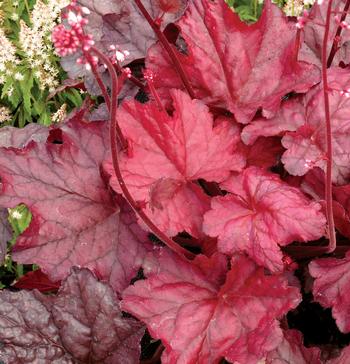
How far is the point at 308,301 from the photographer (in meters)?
1.28

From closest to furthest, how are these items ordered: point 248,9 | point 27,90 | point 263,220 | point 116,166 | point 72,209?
point 116,166, point 263,220, point 72,209, point 27,90, point 248,9

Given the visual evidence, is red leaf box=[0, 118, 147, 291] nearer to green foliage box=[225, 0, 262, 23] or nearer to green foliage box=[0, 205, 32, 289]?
green foliage box=[0, 205, 32, 289]

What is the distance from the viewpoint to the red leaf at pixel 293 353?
1.05 meters

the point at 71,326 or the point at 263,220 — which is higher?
the point at 263,220

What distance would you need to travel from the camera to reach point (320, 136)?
116 centimetres

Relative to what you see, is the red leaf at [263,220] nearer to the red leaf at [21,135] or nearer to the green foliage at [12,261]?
the red leaf at [21,135]

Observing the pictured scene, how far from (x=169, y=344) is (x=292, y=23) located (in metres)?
0.66

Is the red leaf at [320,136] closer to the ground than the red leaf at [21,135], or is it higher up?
higher up

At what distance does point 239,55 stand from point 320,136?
0.22m

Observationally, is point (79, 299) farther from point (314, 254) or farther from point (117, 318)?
point (314, 254)

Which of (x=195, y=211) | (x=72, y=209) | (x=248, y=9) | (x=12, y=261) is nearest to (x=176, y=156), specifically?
(x=195, y=211)

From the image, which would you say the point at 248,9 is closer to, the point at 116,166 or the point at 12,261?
the point at 12,261

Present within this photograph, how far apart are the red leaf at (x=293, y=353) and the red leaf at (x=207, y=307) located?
91mm

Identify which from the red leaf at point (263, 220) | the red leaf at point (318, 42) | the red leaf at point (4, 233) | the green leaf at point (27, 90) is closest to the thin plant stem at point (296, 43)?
the red leaf at point (318, 42)
